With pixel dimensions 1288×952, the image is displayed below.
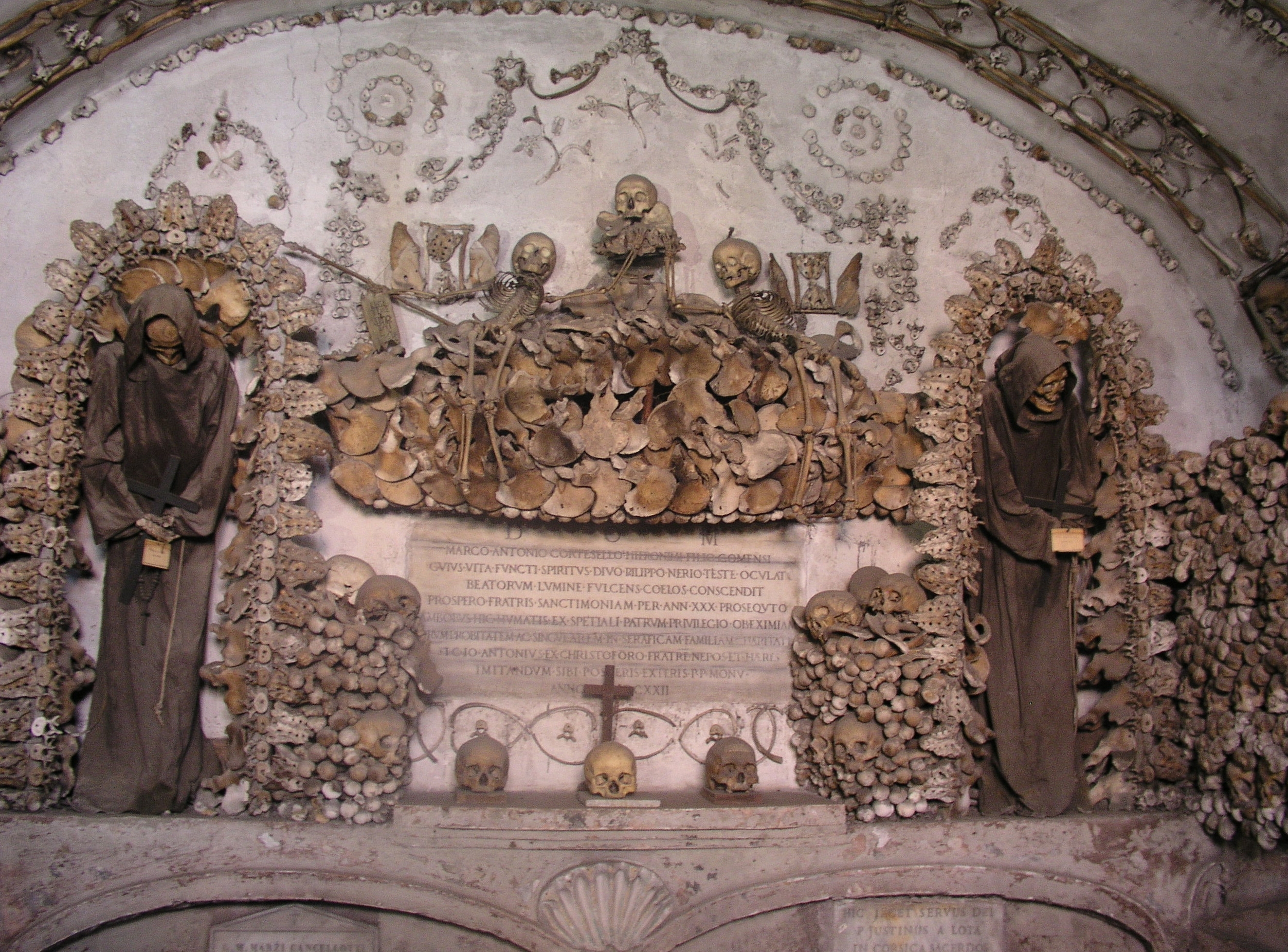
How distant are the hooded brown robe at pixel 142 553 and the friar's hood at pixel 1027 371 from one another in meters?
3.28

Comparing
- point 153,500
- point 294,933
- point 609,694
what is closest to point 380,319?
point 153,500

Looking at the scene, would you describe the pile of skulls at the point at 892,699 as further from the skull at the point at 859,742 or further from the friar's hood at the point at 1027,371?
the friar's hood at the point at 1027,371

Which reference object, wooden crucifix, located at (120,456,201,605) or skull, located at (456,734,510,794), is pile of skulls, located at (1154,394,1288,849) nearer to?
skull, located at (456,734,510,794)

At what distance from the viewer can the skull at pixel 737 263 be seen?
4.87m

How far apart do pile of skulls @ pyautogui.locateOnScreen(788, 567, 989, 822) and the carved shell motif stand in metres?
0.93

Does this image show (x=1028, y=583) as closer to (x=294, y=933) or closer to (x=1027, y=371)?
(x=1027, y=371)

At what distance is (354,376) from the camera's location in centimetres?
446

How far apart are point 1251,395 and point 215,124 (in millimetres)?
4862

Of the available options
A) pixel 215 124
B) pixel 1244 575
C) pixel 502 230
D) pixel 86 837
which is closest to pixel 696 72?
pixel 502 230

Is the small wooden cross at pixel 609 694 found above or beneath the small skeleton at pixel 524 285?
beneath

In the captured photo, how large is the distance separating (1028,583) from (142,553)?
371 centimetres

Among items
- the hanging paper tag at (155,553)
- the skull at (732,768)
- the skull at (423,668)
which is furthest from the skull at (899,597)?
the hanging paper tag at (155,553)

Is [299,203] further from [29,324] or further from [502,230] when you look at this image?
[29,324]

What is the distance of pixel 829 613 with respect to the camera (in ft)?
15.2
